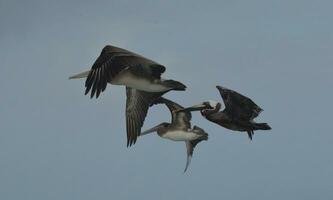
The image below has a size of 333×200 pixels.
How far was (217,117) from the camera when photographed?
99.5ft

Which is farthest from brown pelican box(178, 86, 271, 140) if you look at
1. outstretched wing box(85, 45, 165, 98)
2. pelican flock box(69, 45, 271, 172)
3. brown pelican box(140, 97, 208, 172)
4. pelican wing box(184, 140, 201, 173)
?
pelican wing box(184, 140, 201, 173)

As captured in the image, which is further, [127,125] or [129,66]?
[127,125]

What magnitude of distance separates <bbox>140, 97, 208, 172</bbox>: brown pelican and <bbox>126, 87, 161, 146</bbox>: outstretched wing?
428mm

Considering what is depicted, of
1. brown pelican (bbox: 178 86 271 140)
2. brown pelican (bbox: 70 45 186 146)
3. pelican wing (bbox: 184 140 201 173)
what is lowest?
pelican wing (bbox: 184 140 201 173)

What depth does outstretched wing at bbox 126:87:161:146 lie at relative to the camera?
111ft

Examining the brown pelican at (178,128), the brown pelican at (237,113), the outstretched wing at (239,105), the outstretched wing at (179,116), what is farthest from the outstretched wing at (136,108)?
the outstretched wing at (239,105)

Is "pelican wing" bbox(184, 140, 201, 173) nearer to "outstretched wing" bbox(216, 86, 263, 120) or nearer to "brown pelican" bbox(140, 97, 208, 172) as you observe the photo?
"brown pelican" bbox(140, 97, 208, 172)

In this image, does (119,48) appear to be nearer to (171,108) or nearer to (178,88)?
(178,88)

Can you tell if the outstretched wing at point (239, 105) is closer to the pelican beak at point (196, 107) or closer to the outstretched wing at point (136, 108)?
the pelican beak at point (196, 107)

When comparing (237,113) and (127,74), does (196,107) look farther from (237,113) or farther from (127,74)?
(127,74)

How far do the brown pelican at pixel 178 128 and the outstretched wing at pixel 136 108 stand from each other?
428 mm

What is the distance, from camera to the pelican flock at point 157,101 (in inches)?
1171

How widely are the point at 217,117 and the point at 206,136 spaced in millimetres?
3591

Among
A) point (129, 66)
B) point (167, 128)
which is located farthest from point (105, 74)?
point (167, 128)
